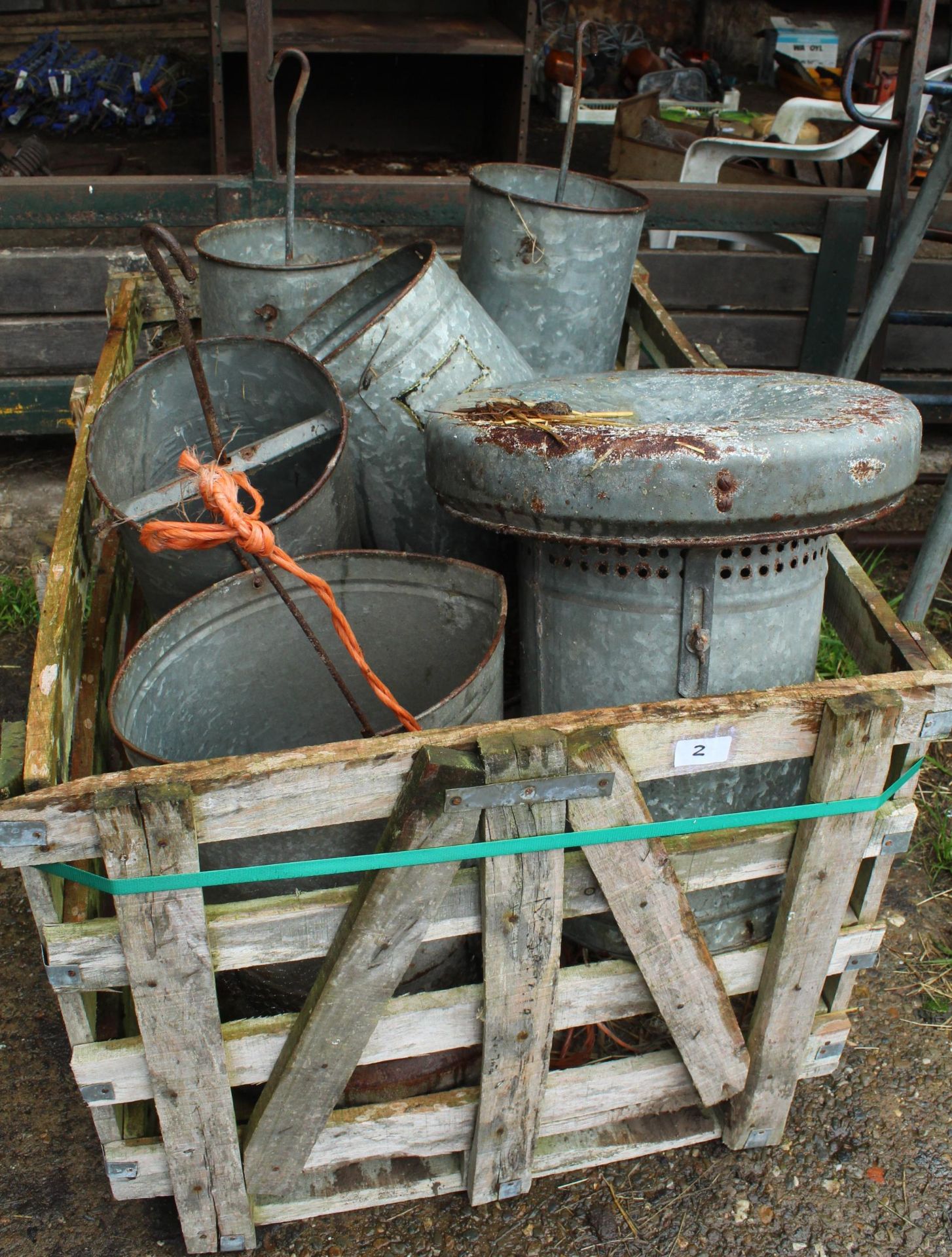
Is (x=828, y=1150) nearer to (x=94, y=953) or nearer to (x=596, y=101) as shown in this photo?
(x=94, y=953)

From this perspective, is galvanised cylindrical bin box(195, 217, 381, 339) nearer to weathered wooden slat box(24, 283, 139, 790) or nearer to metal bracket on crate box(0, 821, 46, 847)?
weathered wooden slat box(24, 283, 139, 790)

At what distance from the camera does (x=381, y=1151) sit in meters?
1.88

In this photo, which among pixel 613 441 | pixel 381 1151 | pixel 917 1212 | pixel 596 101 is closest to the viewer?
pixel 613 441

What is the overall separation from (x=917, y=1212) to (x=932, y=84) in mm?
2925

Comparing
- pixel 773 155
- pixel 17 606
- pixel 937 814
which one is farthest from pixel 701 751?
pixel 773 155

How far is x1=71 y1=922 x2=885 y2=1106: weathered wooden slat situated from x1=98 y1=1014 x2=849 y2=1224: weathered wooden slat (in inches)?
7.2

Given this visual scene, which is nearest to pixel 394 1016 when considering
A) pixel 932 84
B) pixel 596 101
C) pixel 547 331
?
pixel 547 331

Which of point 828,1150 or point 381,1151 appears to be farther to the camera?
point 828,1150

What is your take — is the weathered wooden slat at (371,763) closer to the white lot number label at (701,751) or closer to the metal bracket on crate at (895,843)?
the white lot number label at (701,751)

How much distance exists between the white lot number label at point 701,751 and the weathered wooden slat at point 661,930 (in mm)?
80

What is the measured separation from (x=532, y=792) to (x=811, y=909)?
60cm

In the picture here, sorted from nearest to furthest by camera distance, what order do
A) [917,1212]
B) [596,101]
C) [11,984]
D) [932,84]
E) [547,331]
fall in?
[917,1212] → [11,984] → [547,331] → [932,84] → [596,101]

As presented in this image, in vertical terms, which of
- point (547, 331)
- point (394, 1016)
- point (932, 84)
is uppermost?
point (932, 84)

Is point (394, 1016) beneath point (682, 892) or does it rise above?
beneath
